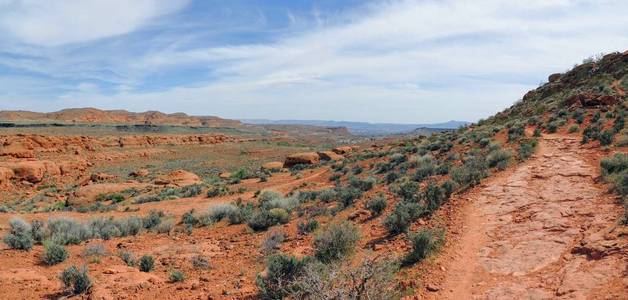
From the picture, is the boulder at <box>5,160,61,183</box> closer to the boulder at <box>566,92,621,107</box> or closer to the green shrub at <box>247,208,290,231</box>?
the green shrub at <box>247,208,290,231</box>

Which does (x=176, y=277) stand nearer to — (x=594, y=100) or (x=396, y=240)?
(x=396, y=240)

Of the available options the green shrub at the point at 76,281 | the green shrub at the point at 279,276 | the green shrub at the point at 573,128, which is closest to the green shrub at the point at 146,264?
the green shrub at the point at 76,281

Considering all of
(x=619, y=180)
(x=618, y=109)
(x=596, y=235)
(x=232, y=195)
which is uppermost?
(x=618, y=109)

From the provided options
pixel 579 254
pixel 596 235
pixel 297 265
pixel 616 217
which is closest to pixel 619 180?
pixel 616 217

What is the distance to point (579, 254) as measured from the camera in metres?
6.09

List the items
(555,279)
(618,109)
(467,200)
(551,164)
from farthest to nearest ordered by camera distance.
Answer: (618,109) → (551,164) → (467,200) → (555,279)

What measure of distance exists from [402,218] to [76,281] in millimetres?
6597

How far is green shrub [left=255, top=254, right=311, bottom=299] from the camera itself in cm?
633

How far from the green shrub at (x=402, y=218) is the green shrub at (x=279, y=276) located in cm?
274

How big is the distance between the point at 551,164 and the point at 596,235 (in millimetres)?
5888

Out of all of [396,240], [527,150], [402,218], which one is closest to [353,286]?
[396,240]

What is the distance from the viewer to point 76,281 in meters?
6.98

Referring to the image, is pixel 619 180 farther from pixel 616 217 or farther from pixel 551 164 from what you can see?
pixel 551 164

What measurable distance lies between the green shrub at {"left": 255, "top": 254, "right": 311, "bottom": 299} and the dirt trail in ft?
7.37
